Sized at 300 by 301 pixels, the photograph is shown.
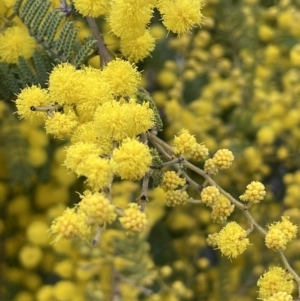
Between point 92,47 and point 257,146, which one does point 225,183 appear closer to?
point 257,146

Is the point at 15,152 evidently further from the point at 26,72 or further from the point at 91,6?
the point at 91,6

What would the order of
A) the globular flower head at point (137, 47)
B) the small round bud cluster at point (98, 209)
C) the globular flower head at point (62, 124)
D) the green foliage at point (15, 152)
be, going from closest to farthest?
the small round bud cluster at point (98, 209) < the globular flower head at point (62, 124) < the globular flower head at point (137, 47) < the green foliage at point (15, 152)

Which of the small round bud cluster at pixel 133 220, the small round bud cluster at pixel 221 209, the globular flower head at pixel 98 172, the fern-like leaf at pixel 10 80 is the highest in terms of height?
the fern-like leaf at pixel 10 80

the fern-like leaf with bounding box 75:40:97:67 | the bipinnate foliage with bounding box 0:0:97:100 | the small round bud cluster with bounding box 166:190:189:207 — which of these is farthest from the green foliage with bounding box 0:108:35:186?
the small round bud cluster with bounding box 166:190:189:207

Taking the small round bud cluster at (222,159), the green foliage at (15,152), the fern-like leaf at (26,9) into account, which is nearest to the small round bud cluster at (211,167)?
the small round bud cluster at (222,159)

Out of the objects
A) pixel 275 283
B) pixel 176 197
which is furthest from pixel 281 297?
Answer: pixel 176 197

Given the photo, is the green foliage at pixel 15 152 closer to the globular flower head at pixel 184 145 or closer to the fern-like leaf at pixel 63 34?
the fern-like leaf at pixel 63 34

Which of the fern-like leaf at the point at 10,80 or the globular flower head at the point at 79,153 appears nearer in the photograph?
the globular flower head at the point at 79,153
